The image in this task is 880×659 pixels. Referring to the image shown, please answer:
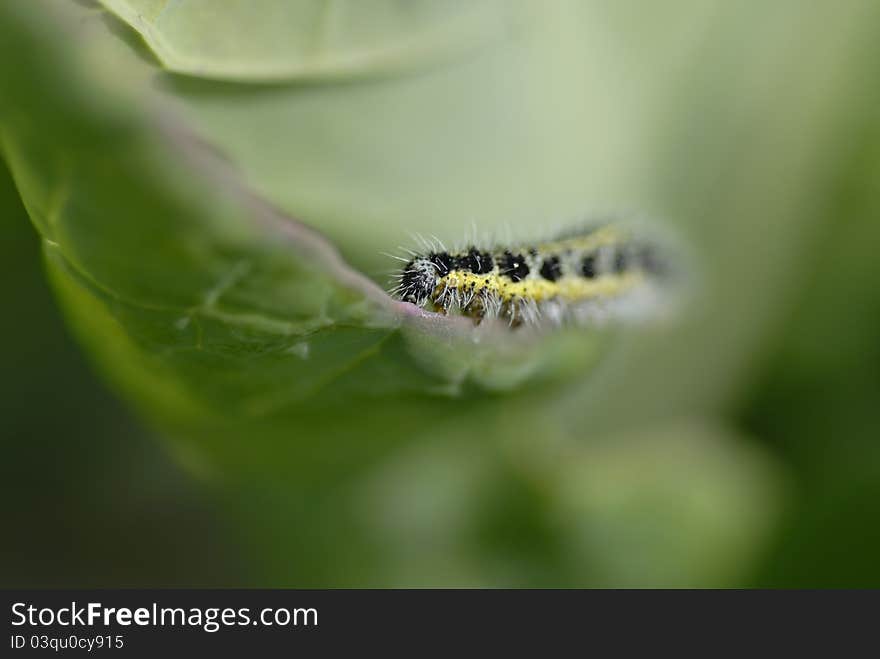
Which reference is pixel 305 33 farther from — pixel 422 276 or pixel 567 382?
pixel 567 382

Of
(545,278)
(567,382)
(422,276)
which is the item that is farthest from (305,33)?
(567,382)

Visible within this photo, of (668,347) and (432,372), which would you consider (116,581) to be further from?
(668,347)

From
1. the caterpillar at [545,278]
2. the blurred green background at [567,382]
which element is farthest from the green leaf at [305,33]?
the caterpillar at [545,278]

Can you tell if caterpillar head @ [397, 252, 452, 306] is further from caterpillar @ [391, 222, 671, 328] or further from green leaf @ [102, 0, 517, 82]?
green leaf @ [102, 0, 517, 82]

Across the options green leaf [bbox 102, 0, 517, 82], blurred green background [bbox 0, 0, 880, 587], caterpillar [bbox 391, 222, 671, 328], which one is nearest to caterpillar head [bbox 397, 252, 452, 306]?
caterpillar [bbox 391, 222, 671, 328]

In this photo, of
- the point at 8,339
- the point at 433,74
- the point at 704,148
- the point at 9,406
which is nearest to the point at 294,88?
the point at 433,74

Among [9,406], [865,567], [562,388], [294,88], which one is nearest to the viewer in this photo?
[294,88]
